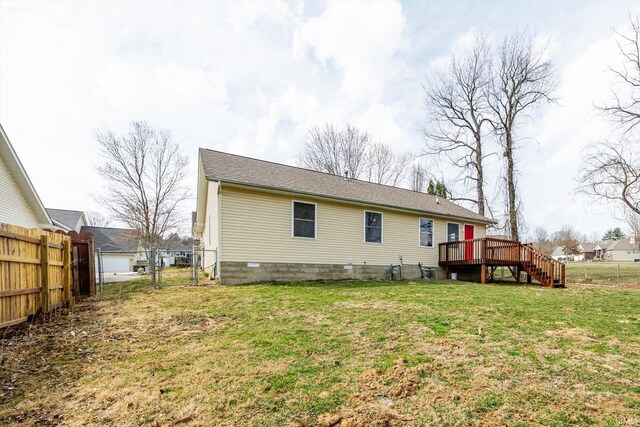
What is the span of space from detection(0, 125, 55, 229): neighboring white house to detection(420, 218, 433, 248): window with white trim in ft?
51.3

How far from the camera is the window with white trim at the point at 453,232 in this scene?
614 inches

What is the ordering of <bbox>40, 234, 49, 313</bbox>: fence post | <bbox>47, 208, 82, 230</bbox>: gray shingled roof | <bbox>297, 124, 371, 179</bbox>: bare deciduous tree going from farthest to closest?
<bbox>297, 124, 371, 179</bbox>: bare deciduous tree < <bbox>47, 208, 82, 230</bbox>: gray shingled roof < <bbox>40, 234, 49, 313</bbox>: fence post

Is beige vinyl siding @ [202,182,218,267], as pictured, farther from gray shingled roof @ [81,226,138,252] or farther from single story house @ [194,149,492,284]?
gray shingled roof @ [81,226,138,252]

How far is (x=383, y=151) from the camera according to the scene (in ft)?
95.9

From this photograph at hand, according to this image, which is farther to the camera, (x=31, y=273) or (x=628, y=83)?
(x=628, y=83)

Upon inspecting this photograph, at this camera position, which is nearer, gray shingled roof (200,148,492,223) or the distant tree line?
gray shingled roof (200,148,492,223)

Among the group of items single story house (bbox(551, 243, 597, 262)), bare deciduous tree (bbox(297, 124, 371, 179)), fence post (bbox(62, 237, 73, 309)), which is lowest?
single story house (bbox(551, 243, 597, 262))

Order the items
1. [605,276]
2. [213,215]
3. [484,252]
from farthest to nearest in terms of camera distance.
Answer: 1. [605,276]
2. [484,252]
3. [213,215]

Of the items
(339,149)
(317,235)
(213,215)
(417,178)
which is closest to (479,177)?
(417,178)

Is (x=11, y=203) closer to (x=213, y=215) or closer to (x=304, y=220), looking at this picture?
(x=213, y=215)

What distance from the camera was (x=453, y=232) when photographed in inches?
621

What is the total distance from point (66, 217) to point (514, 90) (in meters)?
A: 37.4

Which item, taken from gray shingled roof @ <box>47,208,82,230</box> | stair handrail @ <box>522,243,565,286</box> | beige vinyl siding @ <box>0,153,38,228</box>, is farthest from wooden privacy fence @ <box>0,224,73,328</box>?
gray shingled roof @ <box>47,208,82,230</box>

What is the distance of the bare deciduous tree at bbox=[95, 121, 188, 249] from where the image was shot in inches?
937
